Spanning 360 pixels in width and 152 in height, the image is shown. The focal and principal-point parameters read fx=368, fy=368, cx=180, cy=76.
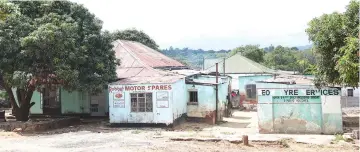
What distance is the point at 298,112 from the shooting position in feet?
54.3

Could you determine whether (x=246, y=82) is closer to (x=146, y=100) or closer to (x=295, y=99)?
(x=146, y=100)

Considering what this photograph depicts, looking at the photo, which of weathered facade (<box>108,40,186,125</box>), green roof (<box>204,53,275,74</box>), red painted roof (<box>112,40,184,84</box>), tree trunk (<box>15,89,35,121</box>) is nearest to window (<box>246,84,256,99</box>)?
green roof (<box>204,53,275,74</box>)

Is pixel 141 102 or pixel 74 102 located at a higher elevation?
pixel 141 102

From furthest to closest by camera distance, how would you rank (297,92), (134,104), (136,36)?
1. (136,36)
2. (134,104)
3. (297,92)

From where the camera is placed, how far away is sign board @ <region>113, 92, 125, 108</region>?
1894 centimetres

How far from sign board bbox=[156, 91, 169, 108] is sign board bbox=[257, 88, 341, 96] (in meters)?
4.58

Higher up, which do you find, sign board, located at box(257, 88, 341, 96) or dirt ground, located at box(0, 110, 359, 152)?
sign board, located at box(257, 88, 341, 96)

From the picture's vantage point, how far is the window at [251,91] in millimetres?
32656

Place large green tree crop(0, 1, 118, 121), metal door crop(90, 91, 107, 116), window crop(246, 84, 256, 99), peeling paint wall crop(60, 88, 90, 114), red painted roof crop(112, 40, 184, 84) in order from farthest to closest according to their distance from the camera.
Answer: window crop(246, 84, 256, 99)
peeling paint wall crop(60, 88, 90, 114)
metal door crop(90, 91, 107, 116)
red painted roof crop(112, 40, 184, 84)
large green tree crop(0, 1, 118, 121)

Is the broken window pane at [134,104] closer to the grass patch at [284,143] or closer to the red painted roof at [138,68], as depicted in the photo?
the red painted roof at [138,68]

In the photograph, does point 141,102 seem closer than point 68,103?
Yes

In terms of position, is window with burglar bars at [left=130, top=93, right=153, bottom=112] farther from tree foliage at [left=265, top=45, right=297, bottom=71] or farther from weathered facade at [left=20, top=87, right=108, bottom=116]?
tree foliage at [left=265, top=45, right=297, bottom=71]

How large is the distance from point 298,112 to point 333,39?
3.55 metres

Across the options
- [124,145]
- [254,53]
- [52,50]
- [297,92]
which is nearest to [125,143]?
[124,145]
